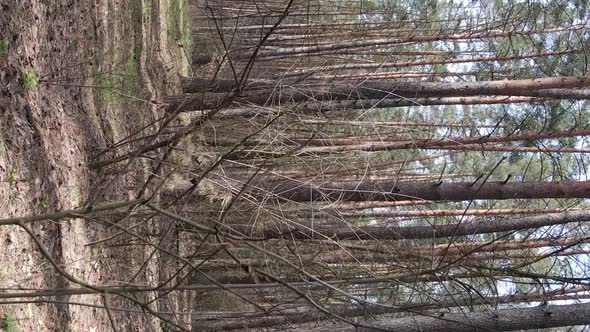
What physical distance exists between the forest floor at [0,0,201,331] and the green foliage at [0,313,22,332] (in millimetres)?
29

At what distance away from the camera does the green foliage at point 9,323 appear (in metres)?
3.77

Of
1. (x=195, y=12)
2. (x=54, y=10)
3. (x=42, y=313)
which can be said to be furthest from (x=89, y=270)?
(x=195, y=12)

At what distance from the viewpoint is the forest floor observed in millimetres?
4078

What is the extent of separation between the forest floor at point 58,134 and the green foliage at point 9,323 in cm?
3

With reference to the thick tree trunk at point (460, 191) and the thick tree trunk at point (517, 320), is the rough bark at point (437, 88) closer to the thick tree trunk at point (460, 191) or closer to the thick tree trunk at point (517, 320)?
the thick tree trunk at point (460, 191)

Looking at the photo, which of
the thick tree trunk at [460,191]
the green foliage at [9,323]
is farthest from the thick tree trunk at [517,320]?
the green foliage at [9,323]

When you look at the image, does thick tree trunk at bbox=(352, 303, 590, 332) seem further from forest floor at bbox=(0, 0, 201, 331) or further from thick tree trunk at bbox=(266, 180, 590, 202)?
forest floor at bbox=(0, 0, 201, 331)

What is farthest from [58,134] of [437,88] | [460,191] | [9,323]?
[437,88]

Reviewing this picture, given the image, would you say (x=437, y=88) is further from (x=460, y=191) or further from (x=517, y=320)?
(x=517, y=320)

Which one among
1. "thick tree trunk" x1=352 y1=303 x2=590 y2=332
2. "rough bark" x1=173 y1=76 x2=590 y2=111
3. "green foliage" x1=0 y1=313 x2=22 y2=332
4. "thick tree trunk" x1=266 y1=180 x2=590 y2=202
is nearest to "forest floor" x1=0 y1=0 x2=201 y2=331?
"green foliage" x1=0 y1=313 x2=22 y2=332

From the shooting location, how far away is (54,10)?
4.87 metres

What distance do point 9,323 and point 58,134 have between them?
1.59 metres

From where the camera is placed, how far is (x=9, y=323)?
151 inches

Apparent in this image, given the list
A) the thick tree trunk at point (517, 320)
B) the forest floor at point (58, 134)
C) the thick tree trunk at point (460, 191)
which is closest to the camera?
the forest floor at point (58, 134)
